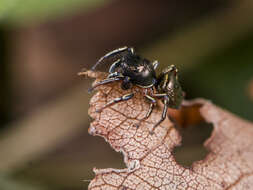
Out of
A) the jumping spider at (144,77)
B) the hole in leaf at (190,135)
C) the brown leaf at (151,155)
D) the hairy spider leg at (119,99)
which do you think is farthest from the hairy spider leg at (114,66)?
the hole in leaf at (190,135)

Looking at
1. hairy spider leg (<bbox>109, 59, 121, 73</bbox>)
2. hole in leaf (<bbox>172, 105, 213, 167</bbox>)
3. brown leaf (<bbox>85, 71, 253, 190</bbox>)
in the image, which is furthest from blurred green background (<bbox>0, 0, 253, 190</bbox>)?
hairy spider leg (<bbox>109, 59, 121, 73</bbox>)

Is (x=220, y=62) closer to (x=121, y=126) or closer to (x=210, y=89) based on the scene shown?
(x=210, y=89)

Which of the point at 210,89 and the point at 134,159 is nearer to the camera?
the point at 134,159

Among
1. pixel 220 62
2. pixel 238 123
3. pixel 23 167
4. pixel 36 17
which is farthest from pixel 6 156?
pixel 220 62

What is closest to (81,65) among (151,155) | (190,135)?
(190,135)

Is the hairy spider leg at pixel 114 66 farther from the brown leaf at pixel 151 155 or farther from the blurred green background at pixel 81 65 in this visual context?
the blurred green background at pixel 81 65

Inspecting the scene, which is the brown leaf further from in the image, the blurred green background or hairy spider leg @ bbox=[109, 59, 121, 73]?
the blurred green background
